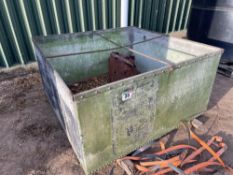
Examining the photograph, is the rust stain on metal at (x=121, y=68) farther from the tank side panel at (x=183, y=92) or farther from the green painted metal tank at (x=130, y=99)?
the tank side panel at (x=183, y=92)

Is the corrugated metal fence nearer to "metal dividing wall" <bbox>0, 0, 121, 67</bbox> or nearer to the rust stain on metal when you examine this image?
"metal dividing wall" <bbox>0, 0, 121, 67</bbox>

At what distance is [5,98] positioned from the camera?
318cm

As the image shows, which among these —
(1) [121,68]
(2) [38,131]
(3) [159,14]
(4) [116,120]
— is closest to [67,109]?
(4) [116,120]

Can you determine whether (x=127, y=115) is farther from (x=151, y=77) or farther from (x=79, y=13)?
(x=79, y=13)

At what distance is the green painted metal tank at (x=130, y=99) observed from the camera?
156cm

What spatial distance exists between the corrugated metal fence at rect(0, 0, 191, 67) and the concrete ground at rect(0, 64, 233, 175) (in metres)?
0.73

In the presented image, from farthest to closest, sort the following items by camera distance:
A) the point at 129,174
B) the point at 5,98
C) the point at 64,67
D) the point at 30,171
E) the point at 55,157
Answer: the point at 5,98
the point at 64,67
the point at 55,157
the point at 30,171
the point at 129,174

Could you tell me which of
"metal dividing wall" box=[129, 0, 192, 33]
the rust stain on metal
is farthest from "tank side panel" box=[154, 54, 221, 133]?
"metal dividing wall" box=[129, 0, 192, 33]

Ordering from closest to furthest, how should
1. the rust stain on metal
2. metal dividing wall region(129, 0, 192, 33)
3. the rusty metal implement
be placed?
the rusty metal implement < the rust stain on metal < metal dividing wall region(129, 0, 192, 33)

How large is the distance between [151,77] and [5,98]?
263 centimetres

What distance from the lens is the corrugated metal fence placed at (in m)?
3.47

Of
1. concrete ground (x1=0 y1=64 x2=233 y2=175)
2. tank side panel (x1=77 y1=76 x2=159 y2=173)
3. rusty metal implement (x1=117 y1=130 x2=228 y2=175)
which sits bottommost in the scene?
concrete ground (x1=0 y1=64 x2=233 y2=175)

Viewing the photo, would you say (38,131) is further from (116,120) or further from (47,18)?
(47,18)

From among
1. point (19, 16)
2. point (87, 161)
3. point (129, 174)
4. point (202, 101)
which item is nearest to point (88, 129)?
point (87, 161)
